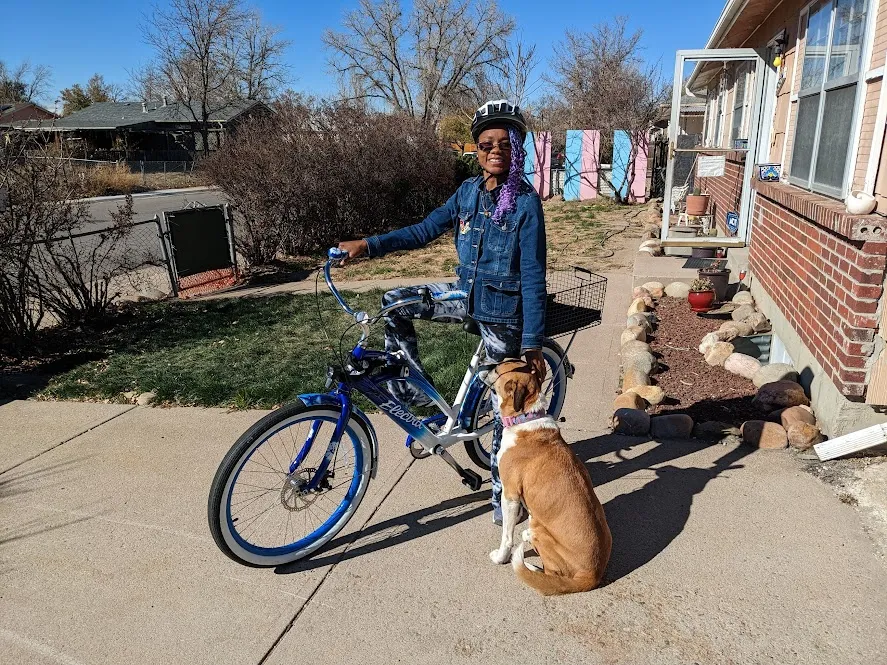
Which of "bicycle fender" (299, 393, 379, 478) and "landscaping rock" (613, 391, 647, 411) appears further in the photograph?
"landscaping rock" (613, 391, 647, 411)

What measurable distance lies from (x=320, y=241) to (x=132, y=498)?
31.6 feet

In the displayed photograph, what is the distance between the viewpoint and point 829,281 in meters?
4.05

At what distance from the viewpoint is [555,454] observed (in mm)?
2662

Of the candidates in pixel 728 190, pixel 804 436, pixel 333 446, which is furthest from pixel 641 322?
pixel 728 190

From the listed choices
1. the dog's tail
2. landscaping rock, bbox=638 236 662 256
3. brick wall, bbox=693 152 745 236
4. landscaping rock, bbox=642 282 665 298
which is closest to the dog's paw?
the dog's tail

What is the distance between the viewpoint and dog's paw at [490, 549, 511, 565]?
282 cm

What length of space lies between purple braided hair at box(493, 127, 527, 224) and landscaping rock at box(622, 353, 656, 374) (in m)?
2.63

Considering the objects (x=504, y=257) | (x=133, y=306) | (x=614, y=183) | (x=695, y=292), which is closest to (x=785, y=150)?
(x=695, y=292)

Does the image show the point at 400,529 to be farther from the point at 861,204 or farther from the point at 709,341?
the point at 709,341

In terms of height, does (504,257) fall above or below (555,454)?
above

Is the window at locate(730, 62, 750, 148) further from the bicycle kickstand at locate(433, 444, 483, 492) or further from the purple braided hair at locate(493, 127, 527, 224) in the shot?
the bicycle kickstand at locate(433, 444, 483, 492)

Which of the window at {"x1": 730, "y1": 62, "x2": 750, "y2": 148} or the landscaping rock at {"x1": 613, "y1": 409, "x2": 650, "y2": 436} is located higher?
the window at {"x1": 730, "y1": 62, "x2": 750, "y2": 148}

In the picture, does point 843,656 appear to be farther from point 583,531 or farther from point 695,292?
point 695,292

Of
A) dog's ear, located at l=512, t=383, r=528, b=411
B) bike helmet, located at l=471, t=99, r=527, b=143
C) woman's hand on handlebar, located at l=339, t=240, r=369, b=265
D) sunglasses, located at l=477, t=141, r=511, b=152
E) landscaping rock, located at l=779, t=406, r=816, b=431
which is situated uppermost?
bike helmet, located at l=471, t=99, r=527, b=143
